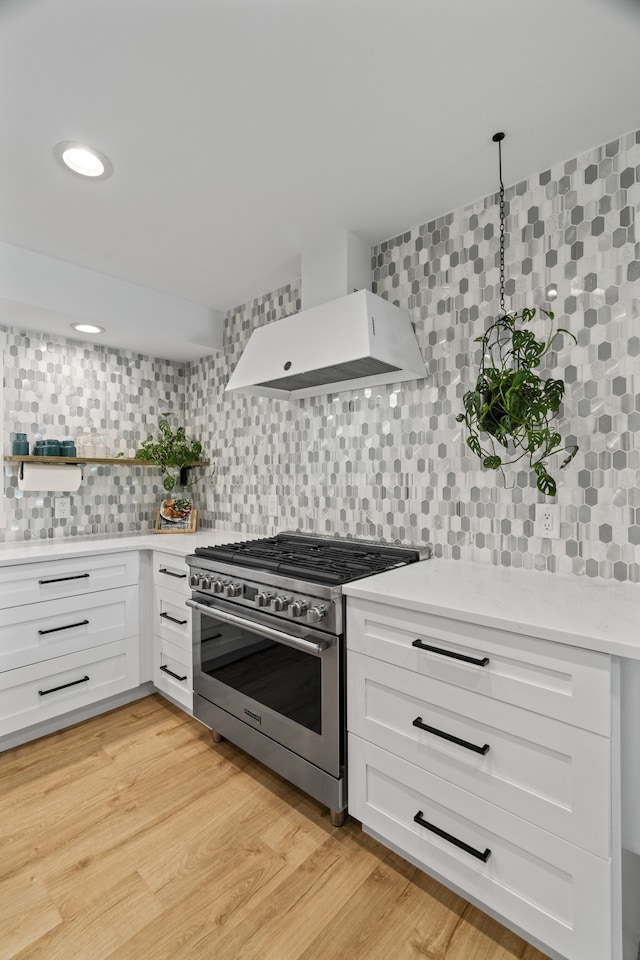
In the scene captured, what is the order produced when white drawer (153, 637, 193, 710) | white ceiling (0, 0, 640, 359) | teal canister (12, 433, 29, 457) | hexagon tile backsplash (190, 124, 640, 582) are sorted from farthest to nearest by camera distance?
teal canister (12, 433, 29, 457), white drawer (153, 637, 193, 710), hexagon tile backsplash (190, 124, 640, 582), white ceiling (0, 0, 640, 359)

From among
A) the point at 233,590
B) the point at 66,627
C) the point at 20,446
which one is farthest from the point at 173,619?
the point at 20,446

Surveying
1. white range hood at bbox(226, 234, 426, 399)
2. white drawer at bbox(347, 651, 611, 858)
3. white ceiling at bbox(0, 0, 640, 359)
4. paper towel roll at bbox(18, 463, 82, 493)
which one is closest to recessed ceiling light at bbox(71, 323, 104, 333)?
white ceiling at bbox(0, 0, 640, 359)

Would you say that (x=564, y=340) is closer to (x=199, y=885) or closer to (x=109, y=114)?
(x=109, y=114)

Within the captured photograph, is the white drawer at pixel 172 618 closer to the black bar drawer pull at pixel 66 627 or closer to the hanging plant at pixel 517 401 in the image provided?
the black bar drawer pull at pixel 66 627

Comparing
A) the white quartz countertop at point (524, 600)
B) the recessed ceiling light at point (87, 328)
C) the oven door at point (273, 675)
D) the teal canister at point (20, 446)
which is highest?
the recessed ceiling light at point (87, 328)

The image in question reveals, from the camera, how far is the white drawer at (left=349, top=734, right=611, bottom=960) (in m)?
1.12

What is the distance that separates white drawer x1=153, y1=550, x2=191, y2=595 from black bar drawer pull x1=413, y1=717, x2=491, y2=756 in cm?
142

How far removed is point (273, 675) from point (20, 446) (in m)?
1.96

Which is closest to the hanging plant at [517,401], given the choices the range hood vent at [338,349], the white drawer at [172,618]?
the range hood vent at [338,349]

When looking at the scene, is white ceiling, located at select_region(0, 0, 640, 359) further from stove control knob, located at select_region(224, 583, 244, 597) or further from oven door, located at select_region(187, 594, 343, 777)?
oven door, located at select_region(187, 594, 343, 777)

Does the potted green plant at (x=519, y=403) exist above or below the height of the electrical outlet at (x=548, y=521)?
above

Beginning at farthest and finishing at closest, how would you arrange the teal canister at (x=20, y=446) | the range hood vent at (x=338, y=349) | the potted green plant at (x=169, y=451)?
the potted green plant at (x=169, y=451)
the teal canister at (x=20, y=446)
the range hood vent at (x=338, y=349)

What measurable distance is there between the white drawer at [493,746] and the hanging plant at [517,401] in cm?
86

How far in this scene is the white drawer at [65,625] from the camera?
223 centimetres
